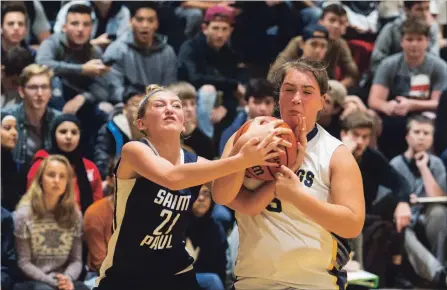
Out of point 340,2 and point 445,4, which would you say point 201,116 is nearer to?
point 340,2

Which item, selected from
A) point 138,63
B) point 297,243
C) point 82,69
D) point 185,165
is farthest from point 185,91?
point 297,243

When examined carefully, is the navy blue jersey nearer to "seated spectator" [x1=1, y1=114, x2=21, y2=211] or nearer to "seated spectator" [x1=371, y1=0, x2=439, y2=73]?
"seated spectator" [x1=1, y1=114, x2=21, y2=211]

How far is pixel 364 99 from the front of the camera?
849 centimetres

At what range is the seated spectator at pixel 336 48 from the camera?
8.36m

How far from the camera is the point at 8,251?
6.36m

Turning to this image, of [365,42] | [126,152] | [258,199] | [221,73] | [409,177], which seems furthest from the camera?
[365,42]

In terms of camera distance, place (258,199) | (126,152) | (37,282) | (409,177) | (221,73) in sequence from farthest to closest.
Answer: (221,73), (409,177), (37,282), (126,152), (258,199)

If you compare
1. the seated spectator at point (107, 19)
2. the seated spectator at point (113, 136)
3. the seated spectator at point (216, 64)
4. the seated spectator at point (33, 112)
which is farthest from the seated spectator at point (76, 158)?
the seated spectator at point (107, 19)

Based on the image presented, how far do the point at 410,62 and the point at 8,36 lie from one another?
386cm

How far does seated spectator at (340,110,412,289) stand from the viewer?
7.11 meters

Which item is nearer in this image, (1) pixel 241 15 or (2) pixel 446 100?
(2) pixel 446 100

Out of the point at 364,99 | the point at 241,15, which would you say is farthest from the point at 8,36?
the point at 364,99

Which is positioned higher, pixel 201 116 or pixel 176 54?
pixel 176 54

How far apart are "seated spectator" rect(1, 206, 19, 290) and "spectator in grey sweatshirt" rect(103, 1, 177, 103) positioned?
6.80 ft
